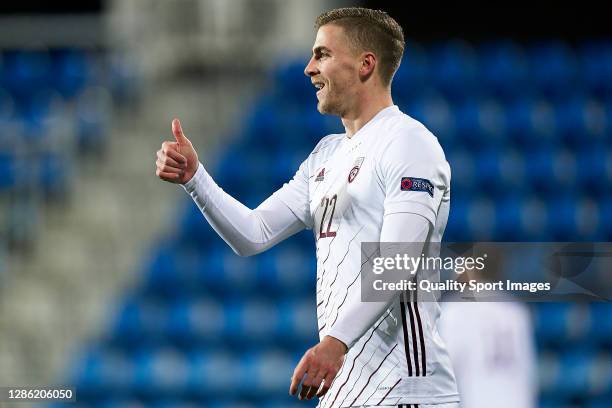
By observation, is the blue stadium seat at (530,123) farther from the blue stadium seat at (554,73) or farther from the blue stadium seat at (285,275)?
the blue stadium seat at (285,275)

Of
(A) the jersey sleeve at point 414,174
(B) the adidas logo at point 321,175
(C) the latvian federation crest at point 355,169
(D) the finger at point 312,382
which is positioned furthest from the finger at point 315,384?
(B) the adidas logo at point 321,175

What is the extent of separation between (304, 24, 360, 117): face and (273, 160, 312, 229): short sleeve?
0.28 m

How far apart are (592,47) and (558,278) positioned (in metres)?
6.51

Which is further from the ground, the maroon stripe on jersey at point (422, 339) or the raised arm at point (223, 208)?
the raised arm at point (223, 208)

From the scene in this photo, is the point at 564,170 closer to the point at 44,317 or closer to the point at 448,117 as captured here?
the point at 448,117

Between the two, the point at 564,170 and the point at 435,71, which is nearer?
the point at 564,170

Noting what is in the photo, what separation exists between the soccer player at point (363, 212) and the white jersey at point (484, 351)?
1.43 m

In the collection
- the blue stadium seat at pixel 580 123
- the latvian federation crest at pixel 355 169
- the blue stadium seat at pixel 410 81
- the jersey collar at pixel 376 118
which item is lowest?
the latvian federation crest at pixel 355 169

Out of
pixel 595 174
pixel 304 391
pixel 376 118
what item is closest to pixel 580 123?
pixel 595 174

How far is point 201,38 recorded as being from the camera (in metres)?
9.38

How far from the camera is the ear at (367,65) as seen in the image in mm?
2965

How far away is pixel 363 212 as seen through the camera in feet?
9.36

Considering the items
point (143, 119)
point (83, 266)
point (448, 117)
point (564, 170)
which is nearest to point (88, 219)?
point (83, 266)

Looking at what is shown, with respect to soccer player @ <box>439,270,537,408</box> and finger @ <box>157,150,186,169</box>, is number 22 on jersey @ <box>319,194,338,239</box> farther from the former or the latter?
soccer player @ <box>439,270,537,408</box>
